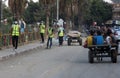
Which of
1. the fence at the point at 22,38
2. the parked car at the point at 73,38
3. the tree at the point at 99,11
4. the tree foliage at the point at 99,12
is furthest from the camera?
the tree at the point at 99,11

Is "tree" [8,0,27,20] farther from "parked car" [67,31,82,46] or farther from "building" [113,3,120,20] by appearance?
"building" [113,3,120,20]

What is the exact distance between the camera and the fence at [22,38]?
30406 millimetres

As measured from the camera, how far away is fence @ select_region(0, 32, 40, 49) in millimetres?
30406

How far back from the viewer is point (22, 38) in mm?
36969

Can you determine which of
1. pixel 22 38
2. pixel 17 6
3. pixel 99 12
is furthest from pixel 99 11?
pixel 22 38

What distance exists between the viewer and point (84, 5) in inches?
3898

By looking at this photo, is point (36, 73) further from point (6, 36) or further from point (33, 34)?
point (33, 34)

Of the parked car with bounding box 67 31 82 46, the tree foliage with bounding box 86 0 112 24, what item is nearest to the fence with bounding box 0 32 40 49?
the parked car with bounding box 67 31 82 46

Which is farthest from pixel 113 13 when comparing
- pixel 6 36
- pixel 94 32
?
pixel 94 32

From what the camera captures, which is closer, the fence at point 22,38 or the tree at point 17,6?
the fence at point 22,38

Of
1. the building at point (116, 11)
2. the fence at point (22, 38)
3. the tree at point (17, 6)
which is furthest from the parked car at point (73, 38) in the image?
the building at point (116, 11)

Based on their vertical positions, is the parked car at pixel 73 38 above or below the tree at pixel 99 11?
below

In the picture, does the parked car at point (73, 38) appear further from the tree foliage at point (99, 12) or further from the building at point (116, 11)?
the building at point (116, 11)

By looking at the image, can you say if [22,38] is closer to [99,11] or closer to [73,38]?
[73,38]
